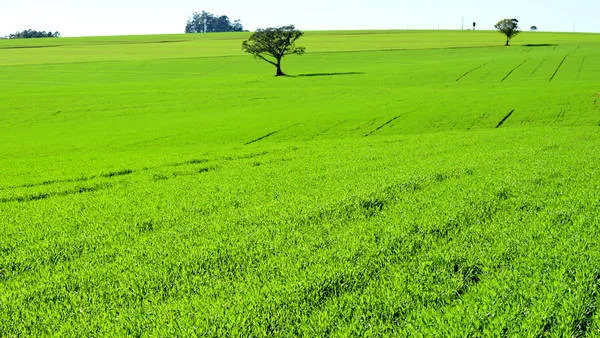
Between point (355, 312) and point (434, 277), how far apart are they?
1.19 meters

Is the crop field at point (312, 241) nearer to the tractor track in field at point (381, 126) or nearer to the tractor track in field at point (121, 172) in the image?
the tractor track in field at point (121, 172)

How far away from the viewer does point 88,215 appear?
9.14 meters

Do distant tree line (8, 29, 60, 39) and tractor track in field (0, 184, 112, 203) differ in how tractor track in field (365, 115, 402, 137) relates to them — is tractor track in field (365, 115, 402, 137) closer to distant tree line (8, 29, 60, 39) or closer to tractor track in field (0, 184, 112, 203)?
tractor track in field (0, 184, 112, 203)

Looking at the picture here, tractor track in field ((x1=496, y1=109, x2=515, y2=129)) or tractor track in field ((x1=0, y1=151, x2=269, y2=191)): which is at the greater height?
tractor track in field ((x1=0, y1=151, x2=269, y2=191))

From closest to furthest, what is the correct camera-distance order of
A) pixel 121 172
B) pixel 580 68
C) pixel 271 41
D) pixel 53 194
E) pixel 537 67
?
1. pixel 53 194
2. pixel 121 172
3. pixel 580 68
4. pixel 537 67
5. pixel 271 41

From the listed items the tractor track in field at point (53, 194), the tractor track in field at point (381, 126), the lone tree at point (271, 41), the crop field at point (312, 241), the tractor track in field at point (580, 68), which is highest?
the lone tree at point (271, 41)

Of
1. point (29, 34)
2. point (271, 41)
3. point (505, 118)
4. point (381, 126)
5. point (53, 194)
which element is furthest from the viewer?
point (29, 34)

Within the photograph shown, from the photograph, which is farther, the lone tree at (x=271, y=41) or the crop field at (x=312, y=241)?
the lone tree at (x=271, y=41)

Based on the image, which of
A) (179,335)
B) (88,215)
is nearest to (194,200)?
(88,215)

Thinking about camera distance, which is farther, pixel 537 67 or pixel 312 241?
pixel 537 67

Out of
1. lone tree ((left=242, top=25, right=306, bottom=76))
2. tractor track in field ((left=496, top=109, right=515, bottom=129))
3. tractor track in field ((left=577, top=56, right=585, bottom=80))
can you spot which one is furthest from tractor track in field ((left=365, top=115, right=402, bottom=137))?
lone tree ((left=242, top=25, right=306, bottom=76))

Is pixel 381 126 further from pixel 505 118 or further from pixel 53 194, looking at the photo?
pixel 53 194

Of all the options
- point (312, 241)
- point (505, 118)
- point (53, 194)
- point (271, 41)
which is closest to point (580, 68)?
point (271, 41)

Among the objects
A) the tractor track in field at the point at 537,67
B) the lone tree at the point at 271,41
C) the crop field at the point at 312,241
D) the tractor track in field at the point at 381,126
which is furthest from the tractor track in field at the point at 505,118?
the lone tree at the point at 271,41
